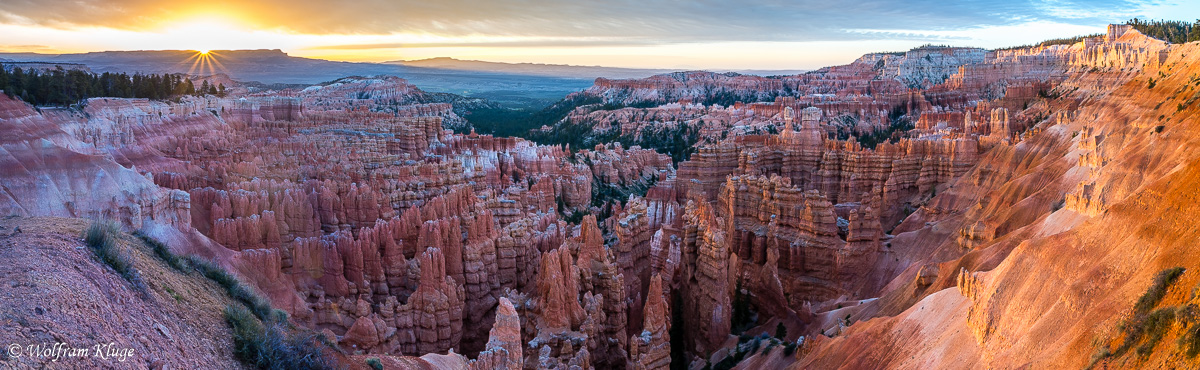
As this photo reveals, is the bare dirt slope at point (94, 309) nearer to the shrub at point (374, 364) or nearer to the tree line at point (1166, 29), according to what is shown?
the shrub at point (374, 364)

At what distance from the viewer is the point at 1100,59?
76.9m

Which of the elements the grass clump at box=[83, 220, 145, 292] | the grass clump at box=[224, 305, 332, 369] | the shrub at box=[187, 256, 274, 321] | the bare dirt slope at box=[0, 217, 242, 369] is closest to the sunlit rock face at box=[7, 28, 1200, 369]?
the shrub at box=[187, 256, 274, 321]

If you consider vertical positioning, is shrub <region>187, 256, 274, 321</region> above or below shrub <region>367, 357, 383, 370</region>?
above

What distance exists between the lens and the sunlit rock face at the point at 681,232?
1368 cm

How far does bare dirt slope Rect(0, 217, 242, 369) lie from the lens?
7359 millimetres

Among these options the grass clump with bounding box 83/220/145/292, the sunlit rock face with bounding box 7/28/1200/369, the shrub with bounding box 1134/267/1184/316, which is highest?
the grass clump with bounding box 83/220/145/292

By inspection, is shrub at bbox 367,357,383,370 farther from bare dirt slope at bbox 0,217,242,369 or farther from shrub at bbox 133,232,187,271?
shrub at bbox 133,232,187,271

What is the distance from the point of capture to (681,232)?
97.0ft

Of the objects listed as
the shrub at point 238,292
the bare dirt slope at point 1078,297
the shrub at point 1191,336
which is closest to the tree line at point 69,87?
the shrub at point 238,292

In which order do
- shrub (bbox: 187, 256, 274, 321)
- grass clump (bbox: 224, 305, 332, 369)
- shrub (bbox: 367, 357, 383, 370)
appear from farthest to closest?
shrub (bbox: 187, 256, 274, 321) < shrub (bbox: 367, 357, 383, 370) < grass clump (bbox: 224, 305, 332, 369)

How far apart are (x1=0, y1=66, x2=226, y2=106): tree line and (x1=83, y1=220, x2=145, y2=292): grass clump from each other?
26084mm

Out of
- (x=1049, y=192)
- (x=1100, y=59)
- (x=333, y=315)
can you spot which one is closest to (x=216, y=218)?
(x=333, y=315)

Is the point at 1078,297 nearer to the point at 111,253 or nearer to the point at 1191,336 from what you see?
the point at 1191,336

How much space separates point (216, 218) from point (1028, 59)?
329ft
